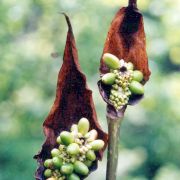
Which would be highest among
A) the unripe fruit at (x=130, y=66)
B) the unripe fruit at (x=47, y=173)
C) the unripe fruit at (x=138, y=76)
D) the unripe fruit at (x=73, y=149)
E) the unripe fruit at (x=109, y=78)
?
the unripe fruit at (x=130, y=66)

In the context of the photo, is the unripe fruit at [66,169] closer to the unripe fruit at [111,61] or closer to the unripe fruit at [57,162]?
the unripe fruit at [57,162]

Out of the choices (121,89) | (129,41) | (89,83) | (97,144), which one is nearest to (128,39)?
(129,41)

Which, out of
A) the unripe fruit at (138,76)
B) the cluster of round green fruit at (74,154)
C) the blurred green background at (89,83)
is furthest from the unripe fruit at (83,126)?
the blurred green background at (89,83)

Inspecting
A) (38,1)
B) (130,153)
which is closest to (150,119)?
(130,153)

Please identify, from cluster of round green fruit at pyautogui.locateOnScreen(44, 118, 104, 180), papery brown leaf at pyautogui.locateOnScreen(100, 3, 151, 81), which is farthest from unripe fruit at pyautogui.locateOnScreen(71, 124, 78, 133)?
papery brown leaf at pyautogui.locateOnScreen(100, 3, 151, 81)

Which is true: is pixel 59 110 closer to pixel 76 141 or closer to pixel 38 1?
pixel 76 141

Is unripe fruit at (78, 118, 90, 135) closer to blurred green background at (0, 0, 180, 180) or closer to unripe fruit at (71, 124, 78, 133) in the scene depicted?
unripe fruit at (71, 124, 78, 133)
